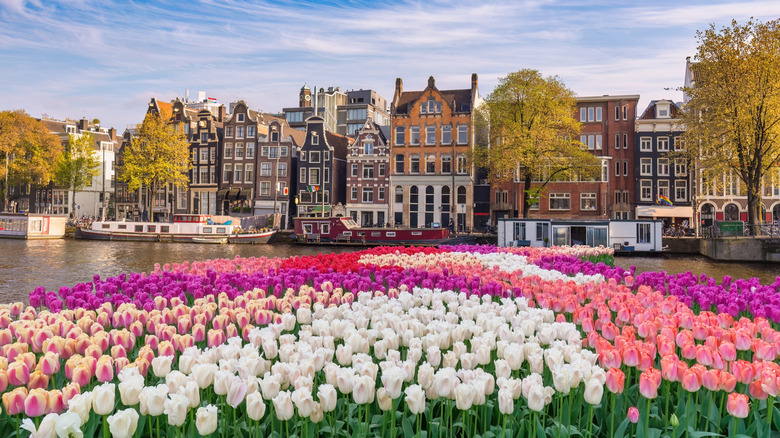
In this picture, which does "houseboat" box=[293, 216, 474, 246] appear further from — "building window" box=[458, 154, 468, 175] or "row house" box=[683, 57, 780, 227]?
"row house" box=[683, 57, 780, 227]

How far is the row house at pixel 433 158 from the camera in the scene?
171 ft

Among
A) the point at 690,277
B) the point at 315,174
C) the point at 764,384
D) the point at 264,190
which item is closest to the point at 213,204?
the point at 264,190

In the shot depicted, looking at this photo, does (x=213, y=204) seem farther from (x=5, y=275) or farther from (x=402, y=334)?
(x=402, y=334)

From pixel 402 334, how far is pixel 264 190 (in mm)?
56238

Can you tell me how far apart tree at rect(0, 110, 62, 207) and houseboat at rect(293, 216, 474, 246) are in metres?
33.2

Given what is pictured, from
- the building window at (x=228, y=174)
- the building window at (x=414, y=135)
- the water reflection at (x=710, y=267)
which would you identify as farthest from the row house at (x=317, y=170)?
the water reflection at (x=710, y=267)

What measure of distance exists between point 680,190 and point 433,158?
2126cm

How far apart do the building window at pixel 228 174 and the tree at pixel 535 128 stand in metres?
30.9

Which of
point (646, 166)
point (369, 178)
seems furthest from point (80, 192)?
point (646, 166)

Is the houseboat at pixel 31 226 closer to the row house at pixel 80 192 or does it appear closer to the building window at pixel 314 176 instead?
the building window at pixel 314 176

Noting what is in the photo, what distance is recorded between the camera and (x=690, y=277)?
9.25 m

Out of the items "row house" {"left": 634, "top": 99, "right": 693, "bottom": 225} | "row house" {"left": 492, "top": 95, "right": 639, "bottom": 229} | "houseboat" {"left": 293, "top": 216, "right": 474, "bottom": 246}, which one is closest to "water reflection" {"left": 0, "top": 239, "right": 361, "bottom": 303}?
"houseboat" {"left": 293, "top": 216, "right": 474, "bottom": 246}

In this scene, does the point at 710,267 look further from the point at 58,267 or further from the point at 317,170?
the point at 317,170

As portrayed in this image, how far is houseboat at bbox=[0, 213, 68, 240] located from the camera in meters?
46.3
